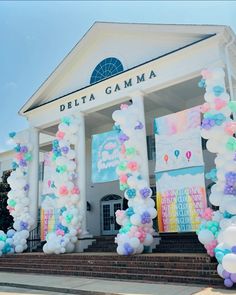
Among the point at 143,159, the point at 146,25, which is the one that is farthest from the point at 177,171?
the point at 146,25

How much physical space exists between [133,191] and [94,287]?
373 centimetres

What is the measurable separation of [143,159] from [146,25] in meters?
5.09

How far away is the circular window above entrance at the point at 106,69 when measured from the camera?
13.6m

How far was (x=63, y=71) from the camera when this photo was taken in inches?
611

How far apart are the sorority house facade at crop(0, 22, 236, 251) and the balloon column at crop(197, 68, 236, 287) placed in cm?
150

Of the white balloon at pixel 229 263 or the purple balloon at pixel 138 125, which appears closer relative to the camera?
the white balloon at pixel 229 263

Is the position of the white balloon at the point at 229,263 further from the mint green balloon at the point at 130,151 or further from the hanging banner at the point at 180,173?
the mint green balloon at the point at 130,151

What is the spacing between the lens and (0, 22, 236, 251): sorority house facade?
37.1 ft

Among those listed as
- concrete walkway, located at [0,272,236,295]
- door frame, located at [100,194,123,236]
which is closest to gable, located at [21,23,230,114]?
door frame, located at [100,194,123,236]

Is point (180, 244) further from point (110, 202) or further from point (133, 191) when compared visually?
point (110, 202)

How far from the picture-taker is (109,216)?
56.5 feet

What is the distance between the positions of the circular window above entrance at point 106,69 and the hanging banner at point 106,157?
2657 millimetres

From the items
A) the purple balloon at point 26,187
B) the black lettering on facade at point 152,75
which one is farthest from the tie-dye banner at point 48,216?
the black lettering on facade at point 152,75

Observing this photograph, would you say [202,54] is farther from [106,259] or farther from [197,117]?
[106,259]
